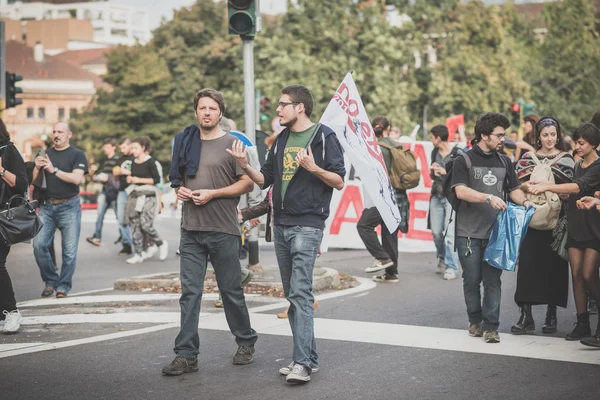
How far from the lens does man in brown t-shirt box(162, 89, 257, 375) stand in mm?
6816

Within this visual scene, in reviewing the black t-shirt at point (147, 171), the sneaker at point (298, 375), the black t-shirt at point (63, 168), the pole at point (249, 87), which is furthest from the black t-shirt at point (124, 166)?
the sneaker at point (298, 375)

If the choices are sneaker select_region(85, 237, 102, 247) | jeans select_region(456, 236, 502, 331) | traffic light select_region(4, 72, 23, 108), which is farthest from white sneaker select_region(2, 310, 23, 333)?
traffic light select_region(4, 72, 23, 108)

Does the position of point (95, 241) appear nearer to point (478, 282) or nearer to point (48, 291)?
point (48, 291)

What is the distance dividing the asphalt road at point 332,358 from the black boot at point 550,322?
15cm

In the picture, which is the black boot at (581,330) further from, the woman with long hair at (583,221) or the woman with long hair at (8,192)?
the woman with long hair at (8,192)

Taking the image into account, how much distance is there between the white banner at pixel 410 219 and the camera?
16984mm

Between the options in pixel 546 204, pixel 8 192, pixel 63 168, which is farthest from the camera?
pixel 63 168

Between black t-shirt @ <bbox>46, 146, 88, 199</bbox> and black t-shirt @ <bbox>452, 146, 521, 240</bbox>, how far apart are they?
4649mm

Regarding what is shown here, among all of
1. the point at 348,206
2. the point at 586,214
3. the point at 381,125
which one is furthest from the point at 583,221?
the point at 348,206

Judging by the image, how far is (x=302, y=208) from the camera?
Answer: 6680 mm

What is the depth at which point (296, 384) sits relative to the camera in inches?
250

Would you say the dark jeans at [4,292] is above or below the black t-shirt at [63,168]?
below

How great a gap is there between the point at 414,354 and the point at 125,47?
5706cm

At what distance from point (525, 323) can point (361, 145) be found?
2123 mm
